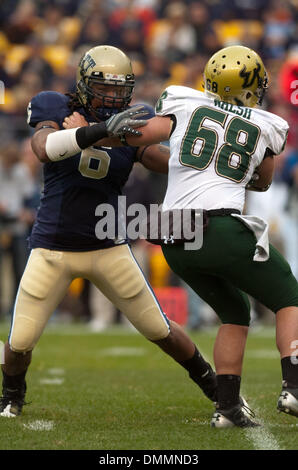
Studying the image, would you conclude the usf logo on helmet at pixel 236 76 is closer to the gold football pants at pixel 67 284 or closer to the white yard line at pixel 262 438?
the gold football pants at pixel 67 284

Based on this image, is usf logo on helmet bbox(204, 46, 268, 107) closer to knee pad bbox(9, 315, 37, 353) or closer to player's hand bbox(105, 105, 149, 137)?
player's hand bbox(105, 105, 149, 137)

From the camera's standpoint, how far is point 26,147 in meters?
10.7

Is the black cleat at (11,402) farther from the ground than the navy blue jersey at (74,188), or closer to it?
closer to it

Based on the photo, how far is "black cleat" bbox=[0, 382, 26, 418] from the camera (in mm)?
4570

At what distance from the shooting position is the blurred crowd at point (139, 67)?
34.0 ft

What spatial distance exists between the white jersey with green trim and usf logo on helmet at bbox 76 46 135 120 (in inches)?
15.4

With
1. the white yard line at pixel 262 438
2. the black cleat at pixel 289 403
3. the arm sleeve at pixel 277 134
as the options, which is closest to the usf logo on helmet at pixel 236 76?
the arm sleeve at pixel 277 134

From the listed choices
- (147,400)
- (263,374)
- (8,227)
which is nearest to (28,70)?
(8,227)

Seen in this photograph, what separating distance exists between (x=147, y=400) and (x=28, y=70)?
7.85m

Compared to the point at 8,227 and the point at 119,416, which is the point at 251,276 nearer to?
the point at 119,416

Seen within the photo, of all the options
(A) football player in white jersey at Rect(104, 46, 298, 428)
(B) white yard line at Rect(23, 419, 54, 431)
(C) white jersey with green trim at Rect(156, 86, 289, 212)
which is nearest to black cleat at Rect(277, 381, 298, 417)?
(A) football player in white jersey at Rect(104, 46, 298, 428)

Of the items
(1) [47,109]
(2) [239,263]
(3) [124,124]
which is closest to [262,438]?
(2) [239,263]

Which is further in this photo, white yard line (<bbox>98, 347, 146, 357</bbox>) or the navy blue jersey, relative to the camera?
white yard line (<bbox>98, 347, 146, 357</bbox>)

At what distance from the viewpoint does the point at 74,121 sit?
173 inches
